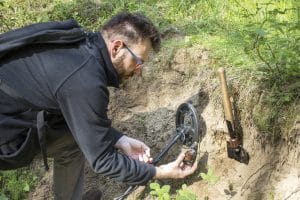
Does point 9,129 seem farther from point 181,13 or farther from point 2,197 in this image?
A: point 181,13

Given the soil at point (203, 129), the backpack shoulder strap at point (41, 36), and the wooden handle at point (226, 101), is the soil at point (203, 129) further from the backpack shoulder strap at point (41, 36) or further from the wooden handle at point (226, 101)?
the backpack shoulder strap at point (41, 36)

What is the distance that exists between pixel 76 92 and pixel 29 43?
1.53ft

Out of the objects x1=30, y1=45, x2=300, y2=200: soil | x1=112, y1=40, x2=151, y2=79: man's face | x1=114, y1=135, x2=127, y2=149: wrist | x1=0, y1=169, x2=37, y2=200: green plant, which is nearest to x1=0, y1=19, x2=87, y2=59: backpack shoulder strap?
x1=112, y1=40, x2=151, y2=79: man's face

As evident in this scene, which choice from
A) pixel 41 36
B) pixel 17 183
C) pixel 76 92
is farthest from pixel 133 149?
pixel 17 183

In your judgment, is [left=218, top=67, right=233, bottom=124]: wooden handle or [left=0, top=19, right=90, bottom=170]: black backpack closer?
[left=0, top=19, right=90, bottom=170]: black backpack

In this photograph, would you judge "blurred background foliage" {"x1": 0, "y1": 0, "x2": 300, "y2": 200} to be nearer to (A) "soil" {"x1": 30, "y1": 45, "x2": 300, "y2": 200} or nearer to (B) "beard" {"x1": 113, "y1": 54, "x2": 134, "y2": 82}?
(A) "soil" {"x1": 30, "y1": 45, "x2": 300, "y2": 200}

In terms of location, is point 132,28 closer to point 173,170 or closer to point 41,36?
point 41,36

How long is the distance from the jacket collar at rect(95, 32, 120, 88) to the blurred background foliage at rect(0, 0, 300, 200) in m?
1.19

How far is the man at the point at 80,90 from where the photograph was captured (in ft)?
8.16

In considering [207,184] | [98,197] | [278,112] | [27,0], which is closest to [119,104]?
[98,197]

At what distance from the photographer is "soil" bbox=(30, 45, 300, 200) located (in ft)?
11.4

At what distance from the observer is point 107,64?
2.64m

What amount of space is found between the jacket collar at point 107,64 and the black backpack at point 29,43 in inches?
4.0

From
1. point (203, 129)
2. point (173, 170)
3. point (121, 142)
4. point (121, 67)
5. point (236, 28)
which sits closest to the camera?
point (121, 67)
